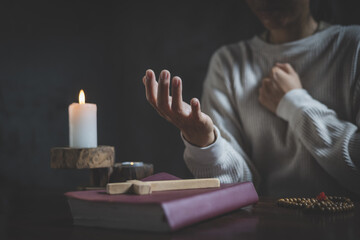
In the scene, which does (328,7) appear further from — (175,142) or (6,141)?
(6,141)

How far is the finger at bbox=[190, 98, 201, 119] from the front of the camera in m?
0.70

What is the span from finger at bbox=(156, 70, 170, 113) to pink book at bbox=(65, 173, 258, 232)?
21 centimetres

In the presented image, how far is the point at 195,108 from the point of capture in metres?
0.72

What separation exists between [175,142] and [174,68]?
1.09 ft

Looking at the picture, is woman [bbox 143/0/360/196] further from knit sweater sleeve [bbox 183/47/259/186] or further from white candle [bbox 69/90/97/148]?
white candle [bbox 69/90/97/148]

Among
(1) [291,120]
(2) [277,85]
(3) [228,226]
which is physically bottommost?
(3) [228,226]

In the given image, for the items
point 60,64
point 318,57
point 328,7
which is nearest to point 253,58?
point 318,57

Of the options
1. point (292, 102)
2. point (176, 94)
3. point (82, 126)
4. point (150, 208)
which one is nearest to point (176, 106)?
point (176, 94)

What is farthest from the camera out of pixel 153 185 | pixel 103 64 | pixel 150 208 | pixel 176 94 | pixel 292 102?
pixel 103 64

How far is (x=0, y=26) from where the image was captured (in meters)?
1.13

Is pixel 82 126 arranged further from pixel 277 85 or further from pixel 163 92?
pixel 277 85

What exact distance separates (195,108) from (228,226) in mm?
269

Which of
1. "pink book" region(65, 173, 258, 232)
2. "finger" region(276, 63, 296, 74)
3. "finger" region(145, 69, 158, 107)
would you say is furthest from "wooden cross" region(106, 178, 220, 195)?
"finger" region(276, 63, 296, 74)

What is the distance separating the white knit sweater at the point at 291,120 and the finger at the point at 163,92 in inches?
8.4
